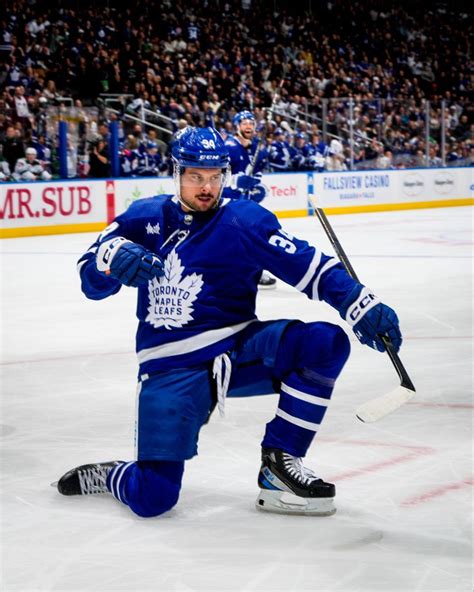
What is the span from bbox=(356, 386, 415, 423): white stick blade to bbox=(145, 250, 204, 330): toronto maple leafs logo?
0.58 meters

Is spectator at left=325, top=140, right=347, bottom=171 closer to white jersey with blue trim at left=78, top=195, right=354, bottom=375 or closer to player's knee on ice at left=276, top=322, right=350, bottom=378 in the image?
white jersey with blue trim at left=78, top=195, right=354, bottom=375

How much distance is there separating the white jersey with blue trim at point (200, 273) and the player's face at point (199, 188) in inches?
1.5

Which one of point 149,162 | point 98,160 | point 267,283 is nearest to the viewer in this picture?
point 267,283

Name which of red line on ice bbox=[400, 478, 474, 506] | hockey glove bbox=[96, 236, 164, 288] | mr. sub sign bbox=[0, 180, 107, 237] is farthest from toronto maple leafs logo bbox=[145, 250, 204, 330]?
mr. sub sign bbox=[0, 180, 107, 237]

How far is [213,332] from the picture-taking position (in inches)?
134

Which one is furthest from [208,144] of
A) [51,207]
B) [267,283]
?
[51,207]

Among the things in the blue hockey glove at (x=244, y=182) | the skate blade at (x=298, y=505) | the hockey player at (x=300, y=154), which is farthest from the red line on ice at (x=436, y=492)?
the hockey player at (x=300, y=154)

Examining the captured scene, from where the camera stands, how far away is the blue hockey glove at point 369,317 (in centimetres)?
319

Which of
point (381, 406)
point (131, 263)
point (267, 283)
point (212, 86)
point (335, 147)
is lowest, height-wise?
point (267, 283)

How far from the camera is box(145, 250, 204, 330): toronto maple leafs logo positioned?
3.39 metres

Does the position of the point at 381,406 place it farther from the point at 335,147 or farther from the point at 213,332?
the point at 335,147

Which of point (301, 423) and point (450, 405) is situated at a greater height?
point (301, 423)

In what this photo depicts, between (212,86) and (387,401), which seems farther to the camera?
(212,86)

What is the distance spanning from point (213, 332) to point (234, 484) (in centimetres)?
59
